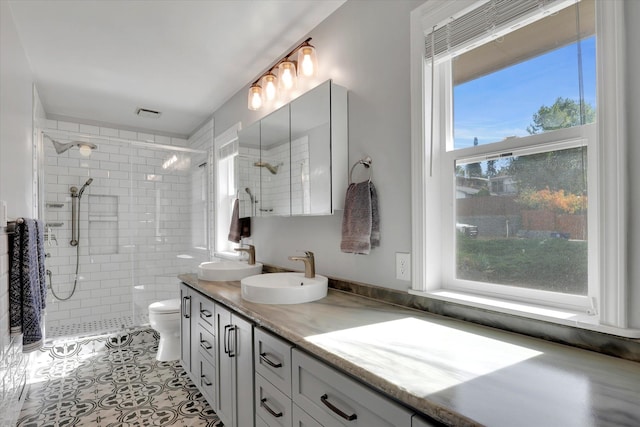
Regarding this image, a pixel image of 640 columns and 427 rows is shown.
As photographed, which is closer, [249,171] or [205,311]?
[205,311]

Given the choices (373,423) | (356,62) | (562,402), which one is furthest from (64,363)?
(562,402)

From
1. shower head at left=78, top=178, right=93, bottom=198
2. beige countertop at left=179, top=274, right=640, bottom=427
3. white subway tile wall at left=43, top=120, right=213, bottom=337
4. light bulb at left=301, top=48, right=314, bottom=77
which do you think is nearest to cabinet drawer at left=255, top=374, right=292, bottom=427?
beige countertop at left=179, top=274, right=640, bottom=427

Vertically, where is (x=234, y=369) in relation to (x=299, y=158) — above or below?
below

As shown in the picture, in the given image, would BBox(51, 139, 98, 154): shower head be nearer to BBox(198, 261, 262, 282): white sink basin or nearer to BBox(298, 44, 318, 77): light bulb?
BBox(198, 261, 262, 282): white sink basin

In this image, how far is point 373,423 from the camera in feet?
2.91

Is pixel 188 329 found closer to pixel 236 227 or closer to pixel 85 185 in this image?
pixel 236 227

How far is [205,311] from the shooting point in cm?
207

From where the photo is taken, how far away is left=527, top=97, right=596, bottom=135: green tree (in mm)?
1081

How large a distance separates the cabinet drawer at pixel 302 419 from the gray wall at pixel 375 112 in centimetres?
68

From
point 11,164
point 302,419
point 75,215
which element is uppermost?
point 11,164

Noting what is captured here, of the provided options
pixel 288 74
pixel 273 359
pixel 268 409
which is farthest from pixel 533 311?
pixel 288 74

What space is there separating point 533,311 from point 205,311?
1715 mm

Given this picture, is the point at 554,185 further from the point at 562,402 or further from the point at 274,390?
the point at 274,390

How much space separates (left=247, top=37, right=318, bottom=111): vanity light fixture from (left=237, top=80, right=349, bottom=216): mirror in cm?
18
